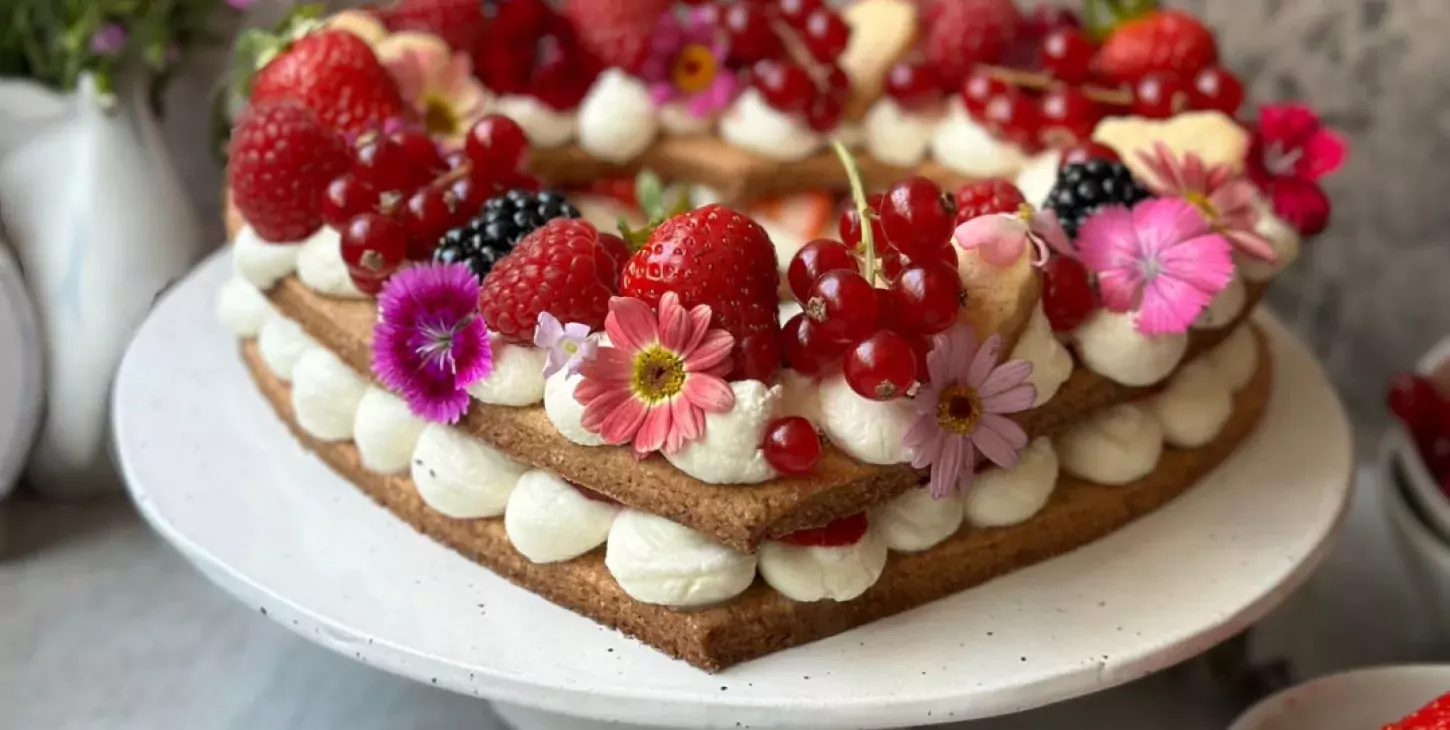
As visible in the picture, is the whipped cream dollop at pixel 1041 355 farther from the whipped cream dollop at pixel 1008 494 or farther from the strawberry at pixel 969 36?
the strawberry at pixel 969 36

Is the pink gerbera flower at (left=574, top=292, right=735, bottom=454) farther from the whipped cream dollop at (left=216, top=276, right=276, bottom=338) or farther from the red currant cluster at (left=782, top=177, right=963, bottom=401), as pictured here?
the whipped cream dollop at (left=216, top=276, right=276, bottom=338)

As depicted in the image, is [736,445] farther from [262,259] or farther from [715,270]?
[262,259]

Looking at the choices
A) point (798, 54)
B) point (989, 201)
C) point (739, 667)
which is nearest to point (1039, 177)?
point (989, 201)

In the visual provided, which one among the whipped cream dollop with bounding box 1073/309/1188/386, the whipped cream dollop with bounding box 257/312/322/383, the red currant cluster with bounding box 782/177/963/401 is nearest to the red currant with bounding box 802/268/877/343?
the red currant cluster with bounding box 782/177/963/401

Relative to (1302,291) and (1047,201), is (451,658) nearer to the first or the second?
(1047,201)

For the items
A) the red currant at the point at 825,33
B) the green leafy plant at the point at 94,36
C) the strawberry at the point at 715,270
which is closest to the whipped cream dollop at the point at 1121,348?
the strawberry at the point at 715,270

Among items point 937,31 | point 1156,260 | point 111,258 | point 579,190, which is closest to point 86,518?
point 111,258

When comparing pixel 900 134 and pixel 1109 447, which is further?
pixel 900 134
